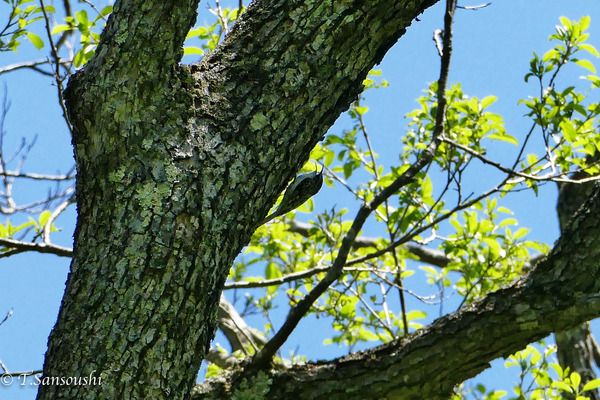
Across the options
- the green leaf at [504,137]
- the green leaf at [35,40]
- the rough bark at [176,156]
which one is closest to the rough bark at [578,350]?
the green leaf at [504,137]

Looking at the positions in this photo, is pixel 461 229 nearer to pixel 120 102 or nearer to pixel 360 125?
pixel 360 125

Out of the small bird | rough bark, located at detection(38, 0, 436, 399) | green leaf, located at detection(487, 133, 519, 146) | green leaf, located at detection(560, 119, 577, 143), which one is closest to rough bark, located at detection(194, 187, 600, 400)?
green leaf, located at detection(560, 119, 577, 143)

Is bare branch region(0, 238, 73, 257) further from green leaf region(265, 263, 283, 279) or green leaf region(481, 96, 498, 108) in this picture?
green leaf region(481, 96, 498, 108)

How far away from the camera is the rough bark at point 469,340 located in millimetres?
2586

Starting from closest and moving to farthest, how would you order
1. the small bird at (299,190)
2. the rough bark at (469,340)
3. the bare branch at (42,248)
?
1. the small bird at (299,190)
2. the rough bark at (469,340)
3. the bare branch at (42,248)

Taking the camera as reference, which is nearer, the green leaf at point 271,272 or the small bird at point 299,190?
the small bird at point 299,190

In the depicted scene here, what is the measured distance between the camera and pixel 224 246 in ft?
5.09

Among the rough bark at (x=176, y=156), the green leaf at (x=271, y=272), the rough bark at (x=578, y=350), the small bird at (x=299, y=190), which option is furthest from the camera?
the rough bark at (x=578, y=350)

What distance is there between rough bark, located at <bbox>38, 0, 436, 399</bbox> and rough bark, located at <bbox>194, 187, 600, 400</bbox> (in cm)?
120

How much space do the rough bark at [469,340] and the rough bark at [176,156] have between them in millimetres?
1202

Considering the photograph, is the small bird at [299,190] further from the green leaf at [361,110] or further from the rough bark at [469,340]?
the green leaf at [361,110]

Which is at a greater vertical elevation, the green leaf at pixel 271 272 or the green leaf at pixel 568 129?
the green leaf at pixel 271 272

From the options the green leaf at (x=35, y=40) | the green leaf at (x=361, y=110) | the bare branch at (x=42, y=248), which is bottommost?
the bare branch at (x=42, y=248)

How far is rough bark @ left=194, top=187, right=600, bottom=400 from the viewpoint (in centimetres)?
259
